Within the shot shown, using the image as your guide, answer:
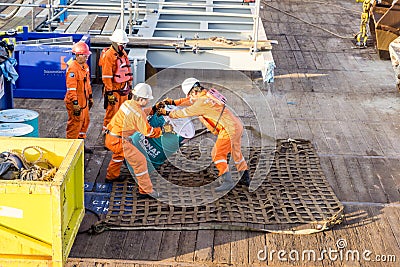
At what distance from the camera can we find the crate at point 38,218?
4758mm

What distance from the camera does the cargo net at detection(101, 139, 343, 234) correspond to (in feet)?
20.9

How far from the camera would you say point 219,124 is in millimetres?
7012

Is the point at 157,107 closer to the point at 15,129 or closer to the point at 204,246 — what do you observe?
the point at 15,129

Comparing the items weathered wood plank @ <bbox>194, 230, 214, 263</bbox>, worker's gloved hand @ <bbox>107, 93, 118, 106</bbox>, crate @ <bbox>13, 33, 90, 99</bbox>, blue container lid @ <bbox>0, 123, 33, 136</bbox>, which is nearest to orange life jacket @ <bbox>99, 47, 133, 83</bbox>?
worker's gloved hand @ <bbox>107, 93, 118, 106</bbox>

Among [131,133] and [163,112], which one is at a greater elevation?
[163,112]

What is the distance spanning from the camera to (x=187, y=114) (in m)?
6.89

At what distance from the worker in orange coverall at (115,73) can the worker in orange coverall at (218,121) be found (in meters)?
1.32

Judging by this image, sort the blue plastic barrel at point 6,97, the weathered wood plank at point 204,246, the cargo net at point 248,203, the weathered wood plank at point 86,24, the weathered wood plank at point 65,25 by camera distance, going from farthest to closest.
→ 1. the weathered wood plank at point 86,24
2. the weathered wood plank at point 65,25
3. the blue plastic barrel at point 6,97
4. the cargo net at point 248,203
5. the weathered wood plank at point 204,246

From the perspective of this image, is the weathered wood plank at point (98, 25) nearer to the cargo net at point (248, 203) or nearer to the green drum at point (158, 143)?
the cargo net at point (248, 203)

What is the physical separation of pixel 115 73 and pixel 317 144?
267 centimetres

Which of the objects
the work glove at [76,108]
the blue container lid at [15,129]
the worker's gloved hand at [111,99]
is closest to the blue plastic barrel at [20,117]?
the blue container lid at [15,129]

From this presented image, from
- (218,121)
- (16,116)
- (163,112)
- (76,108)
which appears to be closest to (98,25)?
(76,108)

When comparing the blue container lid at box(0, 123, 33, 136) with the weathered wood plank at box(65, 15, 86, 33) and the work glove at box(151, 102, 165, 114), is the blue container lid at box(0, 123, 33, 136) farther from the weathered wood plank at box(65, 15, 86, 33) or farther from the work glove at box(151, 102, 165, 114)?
the weathered wood plank at box(65, 15, 86, 33)

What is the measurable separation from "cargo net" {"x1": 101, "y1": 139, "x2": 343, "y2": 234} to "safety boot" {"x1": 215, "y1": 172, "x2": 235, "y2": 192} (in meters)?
0.07
